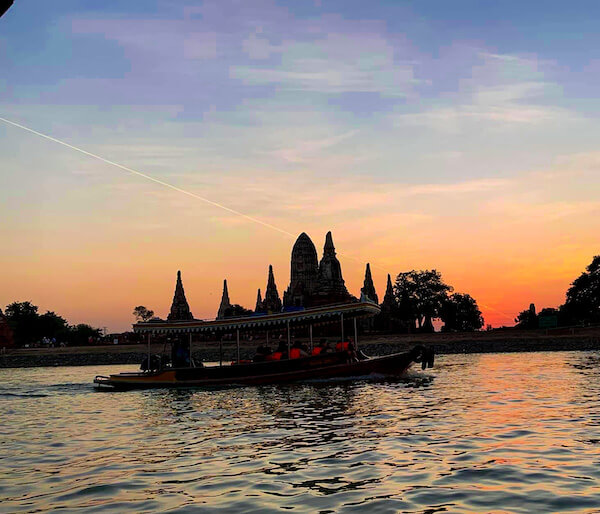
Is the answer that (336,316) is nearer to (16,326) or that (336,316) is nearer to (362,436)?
(362,436)

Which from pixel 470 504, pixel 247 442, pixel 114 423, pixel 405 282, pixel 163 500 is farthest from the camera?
pixel 405 282

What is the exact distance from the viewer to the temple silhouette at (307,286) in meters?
76.6

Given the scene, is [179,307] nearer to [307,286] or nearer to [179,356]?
[307,286]

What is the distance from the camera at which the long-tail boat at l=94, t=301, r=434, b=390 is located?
27188 millimetres

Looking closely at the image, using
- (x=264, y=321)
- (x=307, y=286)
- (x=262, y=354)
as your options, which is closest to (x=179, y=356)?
(x=262, y=354)

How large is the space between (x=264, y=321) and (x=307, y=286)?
58126mm

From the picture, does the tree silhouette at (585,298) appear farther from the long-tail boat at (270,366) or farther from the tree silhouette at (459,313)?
the long-tail boat at (270,366)

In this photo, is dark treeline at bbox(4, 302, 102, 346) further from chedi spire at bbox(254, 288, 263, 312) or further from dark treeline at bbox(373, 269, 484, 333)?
dark treeline at bbox(373, 269, 484, 333)

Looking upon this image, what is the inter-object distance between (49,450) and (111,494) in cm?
485

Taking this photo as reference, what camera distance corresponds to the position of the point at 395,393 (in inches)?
870

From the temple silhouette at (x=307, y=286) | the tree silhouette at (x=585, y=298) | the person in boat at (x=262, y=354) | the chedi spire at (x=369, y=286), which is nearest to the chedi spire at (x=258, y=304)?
the temple silhouette at (x=307, y=286)

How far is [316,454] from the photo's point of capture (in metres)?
11.5

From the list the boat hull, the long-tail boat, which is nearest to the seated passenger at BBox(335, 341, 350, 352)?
the long-tail boat

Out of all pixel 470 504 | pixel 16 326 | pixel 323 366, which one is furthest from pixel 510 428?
pixel 16 326
